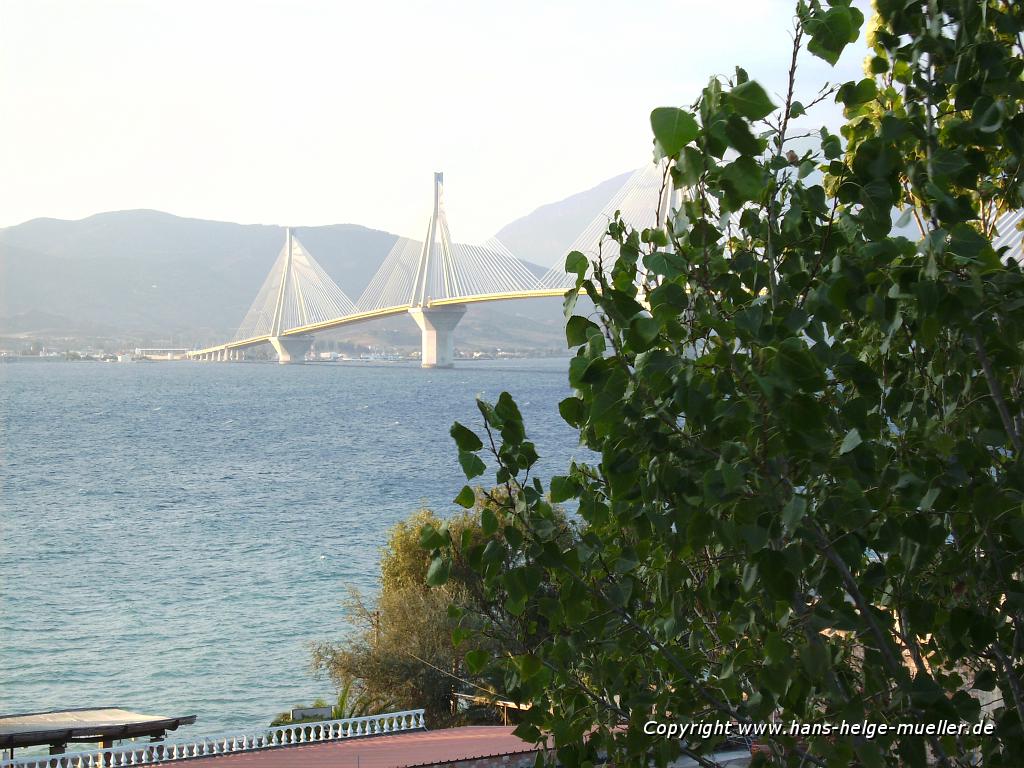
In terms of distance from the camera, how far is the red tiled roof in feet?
19.8

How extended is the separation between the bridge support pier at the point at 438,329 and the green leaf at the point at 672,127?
47.2 m

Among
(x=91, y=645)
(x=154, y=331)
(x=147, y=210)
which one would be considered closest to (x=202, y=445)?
→ (x=91, y=645)

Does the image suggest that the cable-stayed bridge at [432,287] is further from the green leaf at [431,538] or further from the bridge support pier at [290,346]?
the green leaf at [431,538]

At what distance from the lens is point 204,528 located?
29391 mm

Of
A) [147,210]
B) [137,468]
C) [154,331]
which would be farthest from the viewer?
[147,210]

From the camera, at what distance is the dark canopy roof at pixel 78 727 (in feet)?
25.4

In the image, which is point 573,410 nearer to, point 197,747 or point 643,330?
point 643,330

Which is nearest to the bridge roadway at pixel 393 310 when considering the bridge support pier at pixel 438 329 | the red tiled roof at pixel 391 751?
the bridge support pier at pixel 438 329

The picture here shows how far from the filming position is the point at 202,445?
4416cm

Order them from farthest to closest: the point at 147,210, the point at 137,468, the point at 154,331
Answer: the point at 147,210, the point at 154,331, the point at 137,468

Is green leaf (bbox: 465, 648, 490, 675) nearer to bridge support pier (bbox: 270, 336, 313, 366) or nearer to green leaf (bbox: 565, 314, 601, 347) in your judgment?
green leaf (bbox: 565, 314, 601, 347)

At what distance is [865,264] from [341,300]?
63.4 m

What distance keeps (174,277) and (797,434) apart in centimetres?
11417

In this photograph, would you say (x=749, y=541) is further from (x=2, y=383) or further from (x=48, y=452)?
(x=2, y=383)
